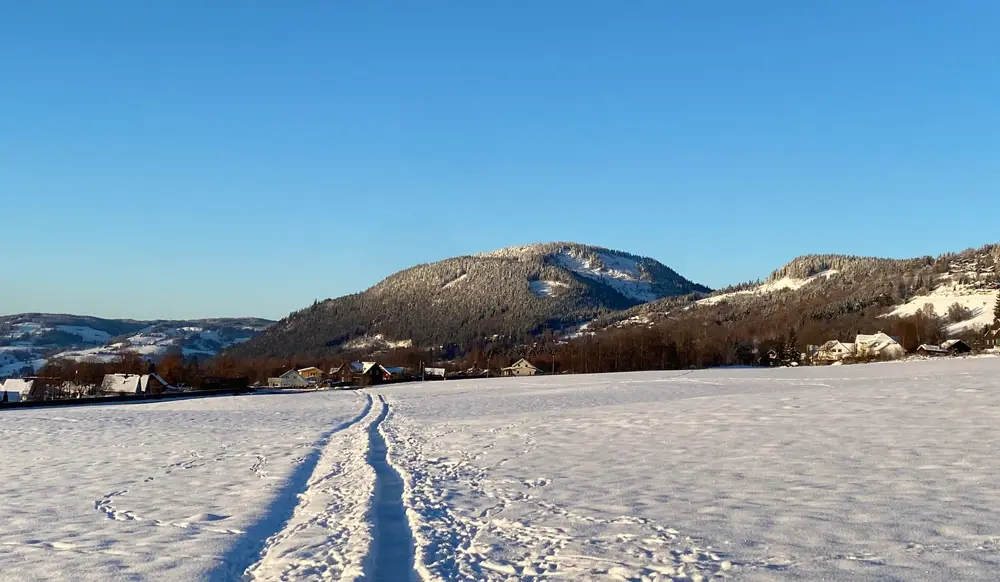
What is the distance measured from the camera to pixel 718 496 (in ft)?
40.7

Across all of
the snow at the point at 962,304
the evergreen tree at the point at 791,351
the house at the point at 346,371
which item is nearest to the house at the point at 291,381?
the house at the point at 346,371

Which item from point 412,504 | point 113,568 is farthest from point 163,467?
point 113,568

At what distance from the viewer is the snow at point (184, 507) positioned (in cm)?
911

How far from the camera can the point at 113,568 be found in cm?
891

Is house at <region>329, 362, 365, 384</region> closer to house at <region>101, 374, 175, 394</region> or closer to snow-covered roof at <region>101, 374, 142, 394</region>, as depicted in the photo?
house at <region>101, 374, 175, 394</region>

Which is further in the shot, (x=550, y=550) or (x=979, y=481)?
(x=979, y=481)

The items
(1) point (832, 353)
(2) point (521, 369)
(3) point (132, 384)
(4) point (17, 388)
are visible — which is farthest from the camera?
(2) point (521, 369)

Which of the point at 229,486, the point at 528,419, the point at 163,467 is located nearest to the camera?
the point at 229,486

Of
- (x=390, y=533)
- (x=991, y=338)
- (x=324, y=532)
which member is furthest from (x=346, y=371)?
(x=390, y=533)

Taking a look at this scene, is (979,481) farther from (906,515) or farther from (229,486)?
(229,486)

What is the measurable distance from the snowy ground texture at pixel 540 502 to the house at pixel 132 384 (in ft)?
245

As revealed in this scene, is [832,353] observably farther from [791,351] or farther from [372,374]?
[372,374]

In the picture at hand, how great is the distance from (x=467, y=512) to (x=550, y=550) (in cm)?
285

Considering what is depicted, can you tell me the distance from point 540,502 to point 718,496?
301cm
